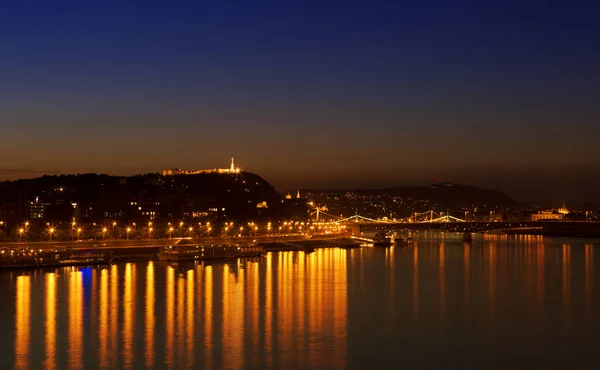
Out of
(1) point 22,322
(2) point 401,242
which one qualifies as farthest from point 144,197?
(1) point 22,322

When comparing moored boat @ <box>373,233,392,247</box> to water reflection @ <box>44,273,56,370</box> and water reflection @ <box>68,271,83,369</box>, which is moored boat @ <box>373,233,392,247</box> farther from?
water reflection @ <box>44,273,56,370</box>

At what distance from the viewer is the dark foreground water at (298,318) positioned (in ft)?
69.3

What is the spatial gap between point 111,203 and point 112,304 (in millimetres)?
65132

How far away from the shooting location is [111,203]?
308 feet

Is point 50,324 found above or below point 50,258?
below

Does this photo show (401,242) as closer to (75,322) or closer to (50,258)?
(50,258)

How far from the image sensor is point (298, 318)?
2712 cm

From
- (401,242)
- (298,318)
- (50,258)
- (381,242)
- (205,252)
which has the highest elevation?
(50,258)

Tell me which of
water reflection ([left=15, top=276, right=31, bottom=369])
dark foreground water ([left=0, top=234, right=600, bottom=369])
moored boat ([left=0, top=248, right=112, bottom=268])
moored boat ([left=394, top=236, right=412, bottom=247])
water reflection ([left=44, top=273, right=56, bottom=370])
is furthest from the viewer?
moored boat ([left=394, top=236, right=412, bottom=247])

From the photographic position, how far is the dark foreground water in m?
21.1

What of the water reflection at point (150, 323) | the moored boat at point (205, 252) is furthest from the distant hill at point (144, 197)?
the water reflection at point (150, 323)

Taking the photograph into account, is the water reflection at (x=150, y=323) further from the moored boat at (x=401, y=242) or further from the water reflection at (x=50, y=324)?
the moored boat at (x=401, y=242)

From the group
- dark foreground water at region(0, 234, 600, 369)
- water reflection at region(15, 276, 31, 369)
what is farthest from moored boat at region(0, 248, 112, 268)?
water reflection at region(15, 276, 31, 369)

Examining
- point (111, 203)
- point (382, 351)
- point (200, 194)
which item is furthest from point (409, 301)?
point (200, 194)
